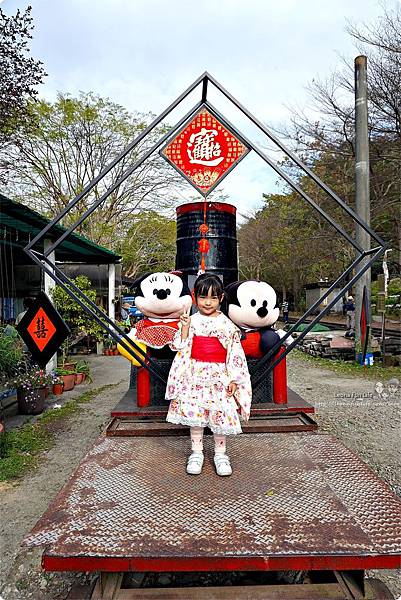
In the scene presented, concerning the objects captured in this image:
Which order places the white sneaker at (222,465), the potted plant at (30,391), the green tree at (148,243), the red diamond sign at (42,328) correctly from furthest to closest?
the green tree at (148,243), the potted plant at (30,391), the red diamond sign at (42,328), the white sneaker at (222,465)

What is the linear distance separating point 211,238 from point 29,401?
136 inches

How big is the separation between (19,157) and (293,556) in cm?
1600

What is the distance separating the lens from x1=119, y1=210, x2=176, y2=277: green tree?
18.0m

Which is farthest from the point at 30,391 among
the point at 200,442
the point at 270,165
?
the point at 270,165

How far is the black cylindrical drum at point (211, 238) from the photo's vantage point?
178 inches

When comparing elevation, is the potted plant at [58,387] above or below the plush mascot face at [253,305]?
below

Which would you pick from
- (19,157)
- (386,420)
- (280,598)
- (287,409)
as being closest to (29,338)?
(287,409)

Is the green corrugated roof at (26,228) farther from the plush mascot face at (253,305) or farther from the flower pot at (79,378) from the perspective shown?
the plush mascot face at (253,305)

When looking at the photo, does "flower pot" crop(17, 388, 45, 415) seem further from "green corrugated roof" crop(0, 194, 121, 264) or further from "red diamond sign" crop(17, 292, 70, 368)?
"green corrugated roof" crop(0, 194, 121, 264)

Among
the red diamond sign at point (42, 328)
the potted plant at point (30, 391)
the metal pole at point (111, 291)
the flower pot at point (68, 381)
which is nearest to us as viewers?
the red diamond sign at point (42, 328)

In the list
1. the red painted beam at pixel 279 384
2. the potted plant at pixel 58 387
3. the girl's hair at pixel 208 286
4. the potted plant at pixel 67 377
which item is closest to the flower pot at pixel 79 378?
the potted plant at pixel 67 377

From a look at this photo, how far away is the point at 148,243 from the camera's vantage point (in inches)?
751

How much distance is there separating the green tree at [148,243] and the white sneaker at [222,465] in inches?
622

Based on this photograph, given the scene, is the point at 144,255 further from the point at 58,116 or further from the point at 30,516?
the point at 30,516
